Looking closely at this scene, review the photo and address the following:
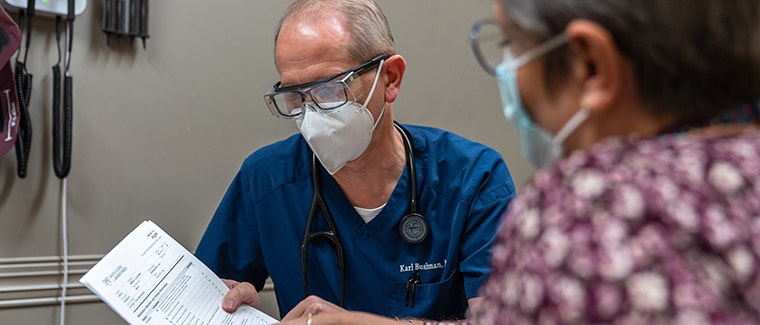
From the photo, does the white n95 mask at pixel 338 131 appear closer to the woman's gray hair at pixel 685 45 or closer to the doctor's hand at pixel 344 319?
the doctor's hand at pixel 344 319

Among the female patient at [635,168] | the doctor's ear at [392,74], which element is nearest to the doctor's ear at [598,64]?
the female patient at [635,168]

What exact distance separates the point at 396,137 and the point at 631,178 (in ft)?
3.30

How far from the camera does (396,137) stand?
1.50m

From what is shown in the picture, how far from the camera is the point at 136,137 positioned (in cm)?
186

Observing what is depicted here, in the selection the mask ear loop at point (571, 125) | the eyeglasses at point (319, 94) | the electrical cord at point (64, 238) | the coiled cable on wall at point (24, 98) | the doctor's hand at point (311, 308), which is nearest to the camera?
the mask ear loop at point (571, 125)

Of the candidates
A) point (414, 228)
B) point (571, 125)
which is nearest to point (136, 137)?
point (414, 228)

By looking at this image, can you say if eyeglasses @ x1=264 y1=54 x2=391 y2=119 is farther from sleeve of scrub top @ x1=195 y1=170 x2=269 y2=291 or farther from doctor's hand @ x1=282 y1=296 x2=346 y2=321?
doctor's hand @ x1=282 y1=296 x2=346 y2=321

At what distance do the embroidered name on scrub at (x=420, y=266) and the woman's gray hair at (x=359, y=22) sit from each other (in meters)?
0.41

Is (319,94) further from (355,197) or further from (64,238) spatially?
(64,238)

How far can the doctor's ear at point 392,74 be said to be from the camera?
1.40 metres

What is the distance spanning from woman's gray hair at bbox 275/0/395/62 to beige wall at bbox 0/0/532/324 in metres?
0.60

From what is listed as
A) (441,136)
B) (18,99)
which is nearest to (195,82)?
(18,99)

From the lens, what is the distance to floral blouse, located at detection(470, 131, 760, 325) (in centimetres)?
47

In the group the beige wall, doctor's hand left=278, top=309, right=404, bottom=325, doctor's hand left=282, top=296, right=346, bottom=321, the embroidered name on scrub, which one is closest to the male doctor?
the embroidered name on scrub
